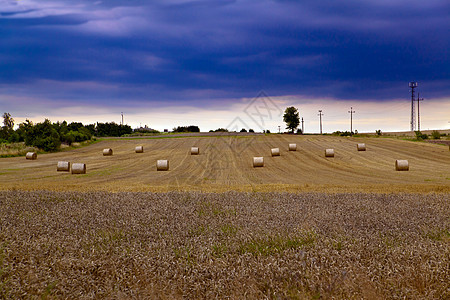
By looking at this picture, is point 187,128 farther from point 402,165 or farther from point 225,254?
point 225,254

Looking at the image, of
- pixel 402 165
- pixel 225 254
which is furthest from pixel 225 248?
pixel 402 165

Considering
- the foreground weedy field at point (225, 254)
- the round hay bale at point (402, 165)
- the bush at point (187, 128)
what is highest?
the bush at point (187, 128)

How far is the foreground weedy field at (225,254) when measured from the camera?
4188 millimetres

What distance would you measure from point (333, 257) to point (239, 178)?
1587 cm

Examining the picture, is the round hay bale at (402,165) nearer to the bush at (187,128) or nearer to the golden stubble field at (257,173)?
the golden stubble field at (257,173)

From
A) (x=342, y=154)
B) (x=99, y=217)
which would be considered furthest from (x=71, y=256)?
(x=342, y=154)

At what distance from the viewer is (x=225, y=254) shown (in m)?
4.96

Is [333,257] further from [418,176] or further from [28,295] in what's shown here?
[418,176]

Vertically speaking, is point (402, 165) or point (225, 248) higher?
point (225, 248)

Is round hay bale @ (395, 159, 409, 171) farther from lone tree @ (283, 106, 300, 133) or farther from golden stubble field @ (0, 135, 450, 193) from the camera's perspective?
lone tree @ (283, 106, 300, 133)

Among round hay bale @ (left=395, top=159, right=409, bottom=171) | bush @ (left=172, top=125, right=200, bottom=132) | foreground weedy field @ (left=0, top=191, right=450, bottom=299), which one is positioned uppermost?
bush @ (left=172, top=125, right=200, bottom=132)

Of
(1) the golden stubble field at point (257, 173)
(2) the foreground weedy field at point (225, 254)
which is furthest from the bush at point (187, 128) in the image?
(2) the foreground weedy field at point (225, 254)

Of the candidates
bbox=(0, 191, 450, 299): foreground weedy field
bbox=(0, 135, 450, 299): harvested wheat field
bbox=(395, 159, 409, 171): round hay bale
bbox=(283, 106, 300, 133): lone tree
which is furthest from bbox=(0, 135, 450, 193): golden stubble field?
bbox=(283, 106, 300, 133): lone tree

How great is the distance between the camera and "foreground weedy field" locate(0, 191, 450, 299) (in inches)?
165
